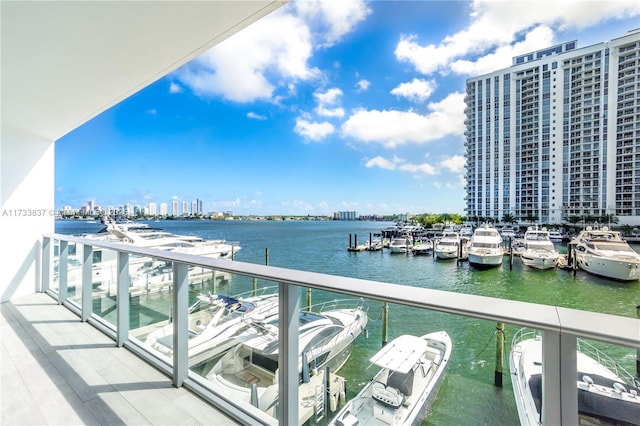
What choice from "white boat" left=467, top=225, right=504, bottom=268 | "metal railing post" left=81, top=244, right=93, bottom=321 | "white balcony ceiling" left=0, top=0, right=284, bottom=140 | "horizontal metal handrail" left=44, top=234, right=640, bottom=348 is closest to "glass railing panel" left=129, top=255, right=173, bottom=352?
"metal railing post" left=81, top=244, right=93, bottom=321

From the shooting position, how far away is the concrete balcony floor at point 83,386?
1.56m

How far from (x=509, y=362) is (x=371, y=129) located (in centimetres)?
4217

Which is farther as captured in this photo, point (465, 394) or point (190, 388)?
point (190, 388)

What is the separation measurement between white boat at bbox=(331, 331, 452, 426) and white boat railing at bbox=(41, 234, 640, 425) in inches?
21.7

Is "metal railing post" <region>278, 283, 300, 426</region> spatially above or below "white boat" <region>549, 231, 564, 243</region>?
above

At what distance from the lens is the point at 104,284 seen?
104 inches

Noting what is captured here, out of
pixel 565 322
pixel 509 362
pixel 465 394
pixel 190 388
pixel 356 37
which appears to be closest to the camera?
pixel 565 322

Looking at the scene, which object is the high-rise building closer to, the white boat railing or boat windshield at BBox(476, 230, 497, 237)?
boat windshield at BBox(476, 230, 497, 237)

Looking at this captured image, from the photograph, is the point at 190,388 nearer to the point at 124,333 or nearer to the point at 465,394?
the point at 124,333

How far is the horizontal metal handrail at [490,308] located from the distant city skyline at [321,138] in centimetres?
3004

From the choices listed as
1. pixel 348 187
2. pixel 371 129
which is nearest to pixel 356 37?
pixel 371 129

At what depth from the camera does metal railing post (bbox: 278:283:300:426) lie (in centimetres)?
129

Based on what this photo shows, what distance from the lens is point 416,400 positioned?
1511 millimetres

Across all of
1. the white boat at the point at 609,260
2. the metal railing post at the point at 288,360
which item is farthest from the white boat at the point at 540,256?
the metal railing post at the point at 288,360
